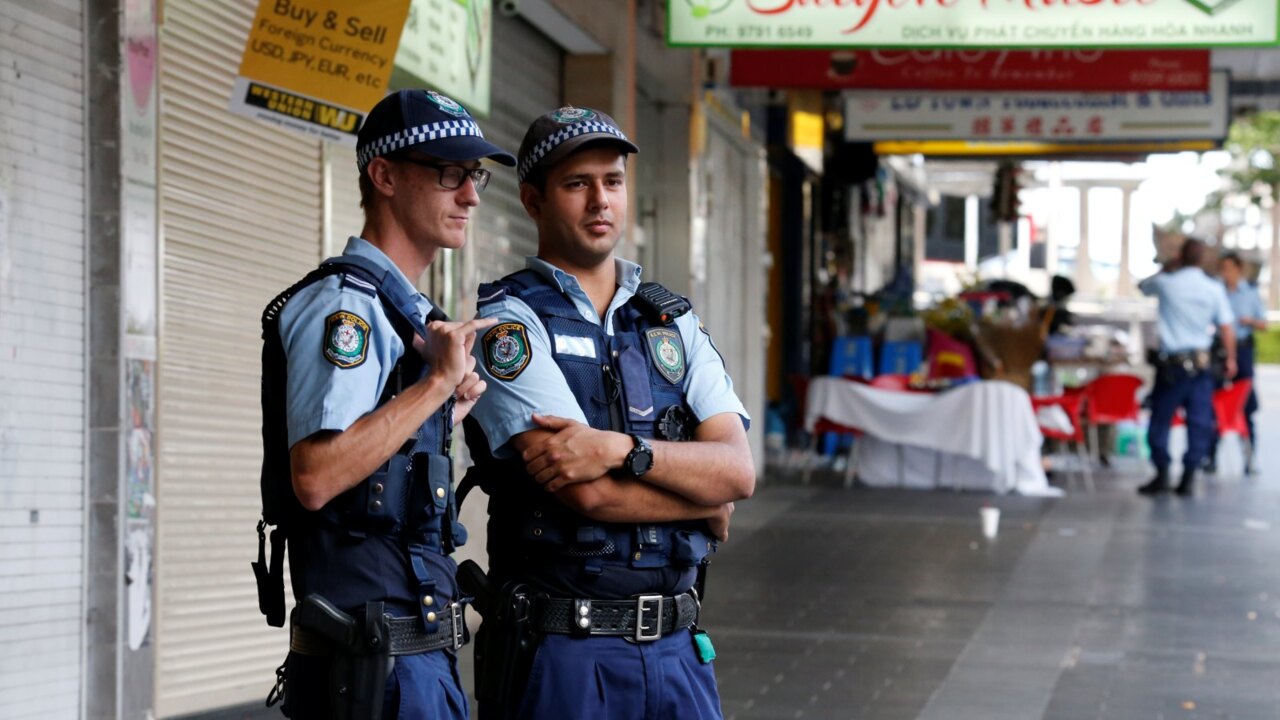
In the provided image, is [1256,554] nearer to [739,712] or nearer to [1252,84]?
[739,712]

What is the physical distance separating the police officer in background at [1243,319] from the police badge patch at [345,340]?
16.4m

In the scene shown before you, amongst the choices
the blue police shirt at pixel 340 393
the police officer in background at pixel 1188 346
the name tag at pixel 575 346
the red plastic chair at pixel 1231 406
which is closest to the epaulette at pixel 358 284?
the blue police shirt at pixel 340 393

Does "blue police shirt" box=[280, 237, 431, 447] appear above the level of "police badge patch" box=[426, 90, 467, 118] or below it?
below

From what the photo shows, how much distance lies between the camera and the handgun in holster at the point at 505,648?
3363 millimetres

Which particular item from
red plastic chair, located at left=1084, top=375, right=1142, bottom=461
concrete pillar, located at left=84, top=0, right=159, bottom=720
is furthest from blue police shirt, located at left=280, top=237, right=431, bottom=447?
red plastic chair, located at left=1084, top=375, right=1142, bottom=461

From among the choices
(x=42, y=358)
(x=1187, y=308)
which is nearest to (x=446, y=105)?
(x=42, y=358)

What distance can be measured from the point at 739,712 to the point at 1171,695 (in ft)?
5.85

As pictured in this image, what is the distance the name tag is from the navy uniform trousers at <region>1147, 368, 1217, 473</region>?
1309 centimetres

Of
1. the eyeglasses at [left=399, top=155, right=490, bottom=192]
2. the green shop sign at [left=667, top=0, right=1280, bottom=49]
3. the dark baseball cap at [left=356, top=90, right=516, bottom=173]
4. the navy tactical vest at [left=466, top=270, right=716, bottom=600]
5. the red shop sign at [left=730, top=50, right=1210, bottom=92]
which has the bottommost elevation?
the navy tactical vest at [left=466, top=270, right=716, bottom=600]

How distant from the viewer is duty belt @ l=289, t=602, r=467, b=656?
2.94m

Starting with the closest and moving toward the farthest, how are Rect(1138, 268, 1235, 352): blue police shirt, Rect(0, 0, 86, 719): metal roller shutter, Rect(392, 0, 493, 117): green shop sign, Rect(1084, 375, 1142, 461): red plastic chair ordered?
1. Rect(0, 0, 86, 719): metal roller shutter
2. Rect(392, 0, 493, 117): green shop sign
3. Rect(1138, 268, 1235, 352): blue police shirt
4. Rect(1084, 375, 1142, 461): red plastic chair

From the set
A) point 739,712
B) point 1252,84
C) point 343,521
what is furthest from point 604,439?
point 1252,84

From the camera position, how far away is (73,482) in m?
5.76

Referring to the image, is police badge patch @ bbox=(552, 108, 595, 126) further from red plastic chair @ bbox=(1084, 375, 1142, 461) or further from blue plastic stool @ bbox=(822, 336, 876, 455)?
blue plastic stool @ bbox=(822, 336, 876, 455)
